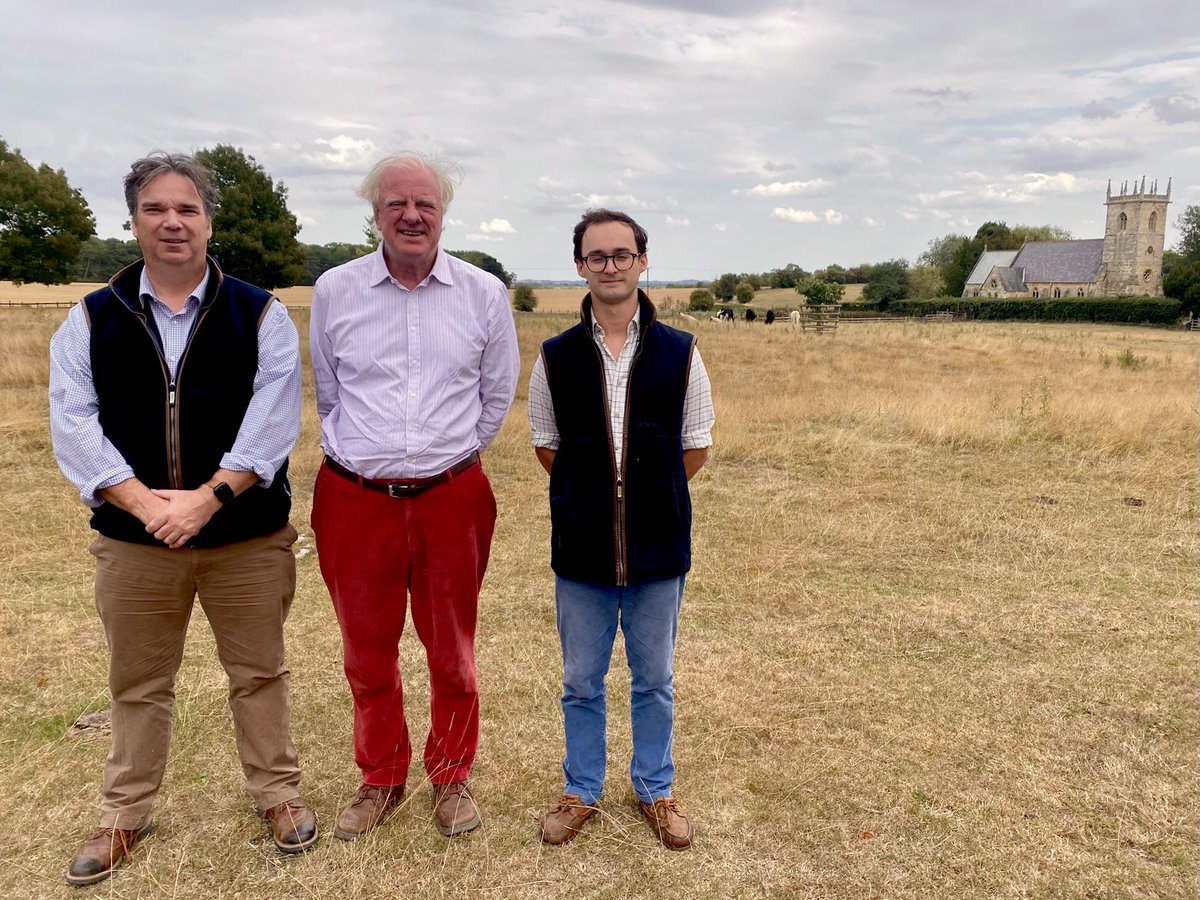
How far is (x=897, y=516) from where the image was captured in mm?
7258

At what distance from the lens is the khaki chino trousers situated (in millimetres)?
2762

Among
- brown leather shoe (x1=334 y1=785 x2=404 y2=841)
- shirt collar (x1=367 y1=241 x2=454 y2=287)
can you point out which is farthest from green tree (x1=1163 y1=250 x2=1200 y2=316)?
brown leather shoe (x1=334 y1=785 x2=404 y2=841)

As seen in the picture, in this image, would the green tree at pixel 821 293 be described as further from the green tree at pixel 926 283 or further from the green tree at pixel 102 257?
the green tree at pixel 102 257

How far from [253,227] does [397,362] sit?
1320 inches

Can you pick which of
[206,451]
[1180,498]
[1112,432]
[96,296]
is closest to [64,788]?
[206,451]

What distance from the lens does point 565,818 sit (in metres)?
3.08

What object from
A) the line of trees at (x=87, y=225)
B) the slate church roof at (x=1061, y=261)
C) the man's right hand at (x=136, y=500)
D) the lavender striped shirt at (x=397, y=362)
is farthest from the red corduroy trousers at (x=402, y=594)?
the slate church roof at (x=1061, y=261)

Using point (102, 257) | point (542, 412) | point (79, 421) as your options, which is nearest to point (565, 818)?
point (542, 412)

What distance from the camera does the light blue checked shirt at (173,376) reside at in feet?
8.43

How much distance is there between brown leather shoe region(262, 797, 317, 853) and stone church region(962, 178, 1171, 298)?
246 feet

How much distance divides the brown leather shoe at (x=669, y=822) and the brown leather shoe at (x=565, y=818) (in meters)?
0.23

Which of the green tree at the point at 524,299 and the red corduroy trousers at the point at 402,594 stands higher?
the green tree at the point at 524,299

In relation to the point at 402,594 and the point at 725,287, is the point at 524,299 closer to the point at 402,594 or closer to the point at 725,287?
the point at 725,287

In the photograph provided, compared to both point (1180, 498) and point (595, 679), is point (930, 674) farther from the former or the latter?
point (1180, 498)
